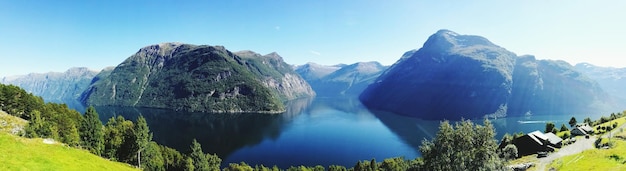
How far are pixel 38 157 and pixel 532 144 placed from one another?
225 feet

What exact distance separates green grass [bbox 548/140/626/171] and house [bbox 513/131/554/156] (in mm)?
7450

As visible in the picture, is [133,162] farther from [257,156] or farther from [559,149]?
[559,149]

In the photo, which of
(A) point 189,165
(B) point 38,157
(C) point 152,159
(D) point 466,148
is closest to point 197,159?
(A) point 189,165

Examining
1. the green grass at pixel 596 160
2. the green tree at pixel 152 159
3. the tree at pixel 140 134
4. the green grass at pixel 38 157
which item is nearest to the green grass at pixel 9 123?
the tree at pixel 140 134

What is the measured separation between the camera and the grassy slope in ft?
84.0

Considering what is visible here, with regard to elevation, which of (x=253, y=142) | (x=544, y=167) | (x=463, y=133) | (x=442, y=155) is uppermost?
(x=463, y=133)

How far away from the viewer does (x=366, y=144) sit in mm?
185375

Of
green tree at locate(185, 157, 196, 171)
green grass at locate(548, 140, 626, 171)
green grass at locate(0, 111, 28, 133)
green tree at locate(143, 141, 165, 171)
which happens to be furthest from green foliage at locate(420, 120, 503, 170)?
green grass at locate(0, 111, 28, 133)

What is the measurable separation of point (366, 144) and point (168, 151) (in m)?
115

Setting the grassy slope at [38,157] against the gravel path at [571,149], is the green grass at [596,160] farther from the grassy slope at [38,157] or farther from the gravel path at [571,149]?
the grassy slope at [38,157]

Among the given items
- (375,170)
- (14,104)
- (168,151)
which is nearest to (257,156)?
(168,151)

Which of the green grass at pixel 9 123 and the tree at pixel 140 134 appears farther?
the tree at pixel 140 134

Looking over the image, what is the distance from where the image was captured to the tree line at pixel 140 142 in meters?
33.7

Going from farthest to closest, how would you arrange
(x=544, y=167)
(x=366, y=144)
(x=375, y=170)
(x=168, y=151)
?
(x=366, y=144) → (x=168, y=151) → (x=375, y=170) → (x=544, y=167)
